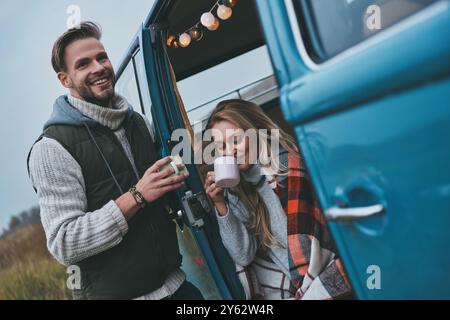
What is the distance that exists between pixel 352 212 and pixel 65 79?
1169mm

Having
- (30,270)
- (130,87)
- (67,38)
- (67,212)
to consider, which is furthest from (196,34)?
(30,270)

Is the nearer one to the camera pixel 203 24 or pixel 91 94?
pixel 91 94

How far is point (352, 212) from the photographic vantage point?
106 centimetres

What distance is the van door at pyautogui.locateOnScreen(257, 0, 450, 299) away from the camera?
0.90 m

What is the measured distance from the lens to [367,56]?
966mm

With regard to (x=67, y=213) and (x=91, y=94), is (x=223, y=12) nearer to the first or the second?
(x=91, y=94)

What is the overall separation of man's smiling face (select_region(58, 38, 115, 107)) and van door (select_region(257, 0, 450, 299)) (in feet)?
2.29

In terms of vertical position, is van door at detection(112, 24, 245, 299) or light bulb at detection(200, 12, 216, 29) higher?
light bulb at detection(200, 12, 216, 29)

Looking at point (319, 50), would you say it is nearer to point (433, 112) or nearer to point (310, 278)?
point (433, 112)

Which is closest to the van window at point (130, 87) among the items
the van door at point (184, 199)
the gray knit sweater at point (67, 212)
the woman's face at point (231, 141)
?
the van door at point (184, 199)

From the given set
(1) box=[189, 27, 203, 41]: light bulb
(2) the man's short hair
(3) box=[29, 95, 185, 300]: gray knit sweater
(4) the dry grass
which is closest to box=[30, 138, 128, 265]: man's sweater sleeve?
(3) box=[29, 95, 185, 300]: gray knit sweater

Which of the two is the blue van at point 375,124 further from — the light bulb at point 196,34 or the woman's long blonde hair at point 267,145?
the light bulb at point 196,34

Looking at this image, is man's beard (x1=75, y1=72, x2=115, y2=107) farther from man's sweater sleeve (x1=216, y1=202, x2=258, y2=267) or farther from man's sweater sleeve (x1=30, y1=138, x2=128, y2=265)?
man's sweater sleeve (x1=216, y1=202, x2=258, y2=267)
